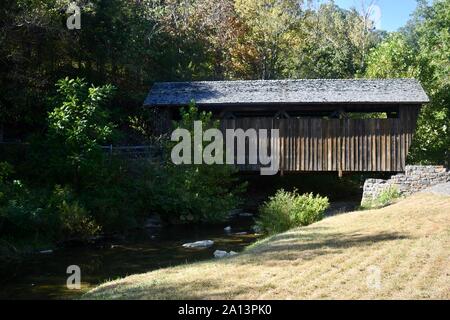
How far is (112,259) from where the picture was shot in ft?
38.6

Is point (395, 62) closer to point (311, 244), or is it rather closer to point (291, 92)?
point (291, 92)

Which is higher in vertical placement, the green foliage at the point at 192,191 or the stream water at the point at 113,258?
the green foliage at the point at 192,191

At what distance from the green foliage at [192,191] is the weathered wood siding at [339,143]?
255 cm

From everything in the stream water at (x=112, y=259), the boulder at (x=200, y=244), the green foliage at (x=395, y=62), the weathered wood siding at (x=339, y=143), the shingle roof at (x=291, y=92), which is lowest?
the stream water at (x=112, y=259)

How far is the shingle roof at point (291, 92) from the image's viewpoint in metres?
19.6

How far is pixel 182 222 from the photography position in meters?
17.6

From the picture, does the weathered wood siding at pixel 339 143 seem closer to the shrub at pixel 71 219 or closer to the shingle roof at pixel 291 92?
the shingle roof at pixel 291 92

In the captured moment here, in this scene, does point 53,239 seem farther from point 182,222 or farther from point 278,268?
point 278,268

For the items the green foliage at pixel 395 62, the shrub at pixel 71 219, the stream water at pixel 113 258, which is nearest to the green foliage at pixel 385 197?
the stream water at pixel 113 258

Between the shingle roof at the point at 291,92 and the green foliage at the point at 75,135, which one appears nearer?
the green foliage at the point at 75,135

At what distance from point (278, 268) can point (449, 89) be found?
2079cm

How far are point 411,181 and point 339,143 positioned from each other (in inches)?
141

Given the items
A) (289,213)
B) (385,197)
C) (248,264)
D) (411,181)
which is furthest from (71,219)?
(411,181)

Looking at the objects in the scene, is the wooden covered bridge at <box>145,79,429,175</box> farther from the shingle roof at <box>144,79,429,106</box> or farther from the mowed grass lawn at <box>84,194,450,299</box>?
the mowed grass lawn at <box>84,194,450,299</box>
